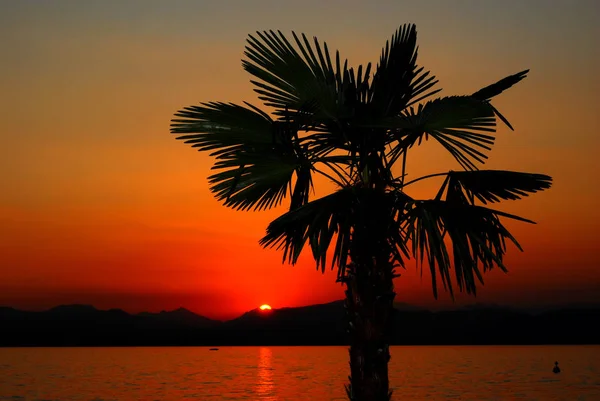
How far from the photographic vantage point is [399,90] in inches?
544

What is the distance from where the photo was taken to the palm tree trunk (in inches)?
503

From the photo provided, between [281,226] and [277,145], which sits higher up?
[277,145]

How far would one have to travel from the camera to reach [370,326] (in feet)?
42.1

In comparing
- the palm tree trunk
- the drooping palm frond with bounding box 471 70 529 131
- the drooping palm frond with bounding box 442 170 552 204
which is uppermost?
the drooping palm frond with bounding box 471 70 529 131

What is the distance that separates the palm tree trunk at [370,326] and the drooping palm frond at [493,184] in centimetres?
203

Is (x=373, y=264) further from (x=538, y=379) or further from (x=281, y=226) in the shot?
(x=538, y=379)

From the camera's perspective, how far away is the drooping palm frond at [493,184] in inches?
526

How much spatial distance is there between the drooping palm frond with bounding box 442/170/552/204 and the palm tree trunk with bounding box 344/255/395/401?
79.8 inches

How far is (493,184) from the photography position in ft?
45.0

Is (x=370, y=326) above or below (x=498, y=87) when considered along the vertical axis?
below

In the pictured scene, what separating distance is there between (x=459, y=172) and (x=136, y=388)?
7184 cm

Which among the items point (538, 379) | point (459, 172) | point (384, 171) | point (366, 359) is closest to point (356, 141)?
point (384, 171)

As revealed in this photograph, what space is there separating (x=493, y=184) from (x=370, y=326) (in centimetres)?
305

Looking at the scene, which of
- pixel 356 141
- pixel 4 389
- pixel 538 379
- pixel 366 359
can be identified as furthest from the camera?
pixel 538 379
